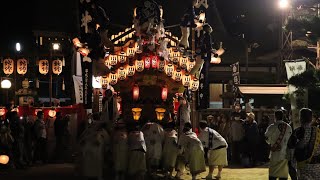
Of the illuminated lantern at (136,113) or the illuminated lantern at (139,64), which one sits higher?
the illuminated lantern at (139,64)

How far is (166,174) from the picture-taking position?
14148mm

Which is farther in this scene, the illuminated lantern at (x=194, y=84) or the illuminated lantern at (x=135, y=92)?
the illuminated lantern at (x=135, y=92)

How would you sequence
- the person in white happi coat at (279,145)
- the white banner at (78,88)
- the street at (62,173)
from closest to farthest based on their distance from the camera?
the person in white happi coat at (279,145)
the street at (62,173)
the white banner at (78,88)

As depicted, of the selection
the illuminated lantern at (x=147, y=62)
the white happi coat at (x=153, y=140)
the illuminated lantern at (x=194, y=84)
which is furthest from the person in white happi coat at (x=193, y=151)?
the illuminated lantern at (x=147, y=62)

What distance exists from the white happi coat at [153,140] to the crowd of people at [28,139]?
453 cm

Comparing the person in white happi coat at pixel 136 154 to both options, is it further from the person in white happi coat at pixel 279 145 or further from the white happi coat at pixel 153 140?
the person in white happi coat at pixel 279 145

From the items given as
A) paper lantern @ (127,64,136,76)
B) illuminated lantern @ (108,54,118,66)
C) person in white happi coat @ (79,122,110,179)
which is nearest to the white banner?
illuminated lantern @ (108,54,118,66)

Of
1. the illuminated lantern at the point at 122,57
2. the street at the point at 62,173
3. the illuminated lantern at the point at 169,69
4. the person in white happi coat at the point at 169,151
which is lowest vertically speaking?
the street at the point at 62,173

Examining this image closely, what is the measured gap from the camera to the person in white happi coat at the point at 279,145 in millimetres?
10547

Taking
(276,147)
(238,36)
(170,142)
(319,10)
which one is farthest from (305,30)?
(238,36)

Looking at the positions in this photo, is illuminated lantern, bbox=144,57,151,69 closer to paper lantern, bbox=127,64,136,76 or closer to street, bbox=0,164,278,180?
paper lantern, bbox=127,64,136,76

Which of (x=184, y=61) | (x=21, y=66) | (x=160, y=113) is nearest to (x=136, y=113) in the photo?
(x=160, y=113)

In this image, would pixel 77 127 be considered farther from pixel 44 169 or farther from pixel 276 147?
pixel 276 147

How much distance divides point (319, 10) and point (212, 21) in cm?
1986
